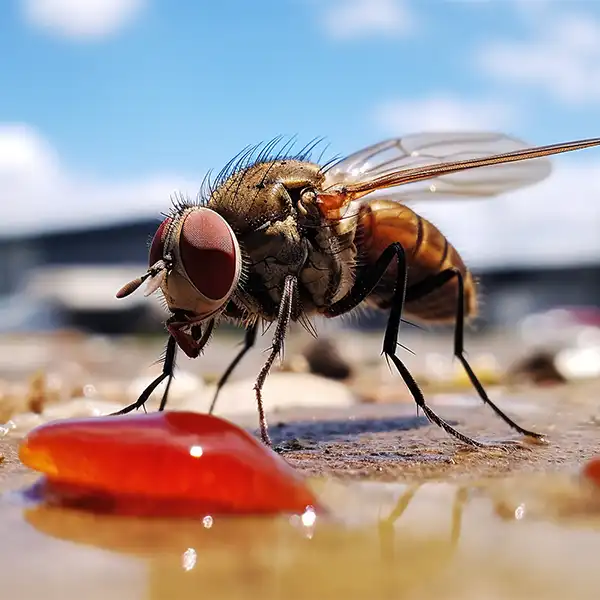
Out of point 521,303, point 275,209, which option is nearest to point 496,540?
point 275,209

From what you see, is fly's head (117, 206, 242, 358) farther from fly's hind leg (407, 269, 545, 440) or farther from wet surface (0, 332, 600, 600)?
fly's hind leg (407, 269, 545, 440)

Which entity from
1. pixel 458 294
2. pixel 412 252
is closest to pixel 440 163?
pixel 412 252

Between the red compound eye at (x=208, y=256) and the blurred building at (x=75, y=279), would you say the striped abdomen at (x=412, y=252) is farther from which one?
the blurred building at (x=75, y=279)

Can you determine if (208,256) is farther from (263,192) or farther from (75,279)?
(75,279)

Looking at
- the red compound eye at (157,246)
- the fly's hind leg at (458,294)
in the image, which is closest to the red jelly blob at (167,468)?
the red compound eye at (157,246)

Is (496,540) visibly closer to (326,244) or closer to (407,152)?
(326,244)

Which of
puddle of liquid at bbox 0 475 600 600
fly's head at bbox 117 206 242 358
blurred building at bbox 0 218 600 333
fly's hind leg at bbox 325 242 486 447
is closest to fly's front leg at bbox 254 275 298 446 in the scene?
fly's head at bbox 117 206 242 358

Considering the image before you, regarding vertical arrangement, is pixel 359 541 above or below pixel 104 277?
above
